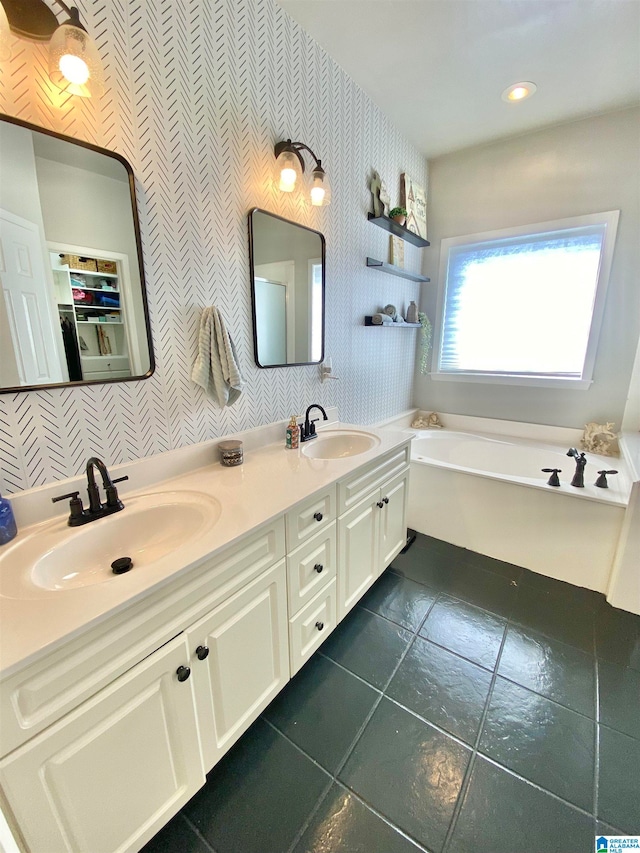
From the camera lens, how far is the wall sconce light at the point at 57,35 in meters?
0.84

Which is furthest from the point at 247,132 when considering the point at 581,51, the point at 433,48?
the point at 581,51

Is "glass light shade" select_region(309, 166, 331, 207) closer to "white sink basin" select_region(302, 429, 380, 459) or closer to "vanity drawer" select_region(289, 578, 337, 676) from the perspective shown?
"white sink basin" select_region(302, 429, 380, 459)

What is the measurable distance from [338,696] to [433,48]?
2.94 metres

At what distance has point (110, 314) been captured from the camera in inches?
43.5

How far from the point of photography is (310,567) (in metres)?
1.28

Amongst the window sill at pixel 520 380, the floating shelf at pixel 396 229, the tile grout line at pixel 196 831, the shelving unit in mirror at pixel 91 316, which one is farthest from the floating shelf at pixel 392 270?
the tile grout line at pixel 196 831

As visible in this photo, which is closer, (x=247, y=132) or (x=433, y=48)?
(x=247, y=132)

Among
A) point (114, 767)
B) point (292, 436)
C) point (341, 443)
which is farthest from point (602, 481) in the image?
point (114, 767)

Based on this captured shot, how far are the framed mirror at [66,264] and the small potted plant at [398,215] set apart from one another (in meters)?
1.77

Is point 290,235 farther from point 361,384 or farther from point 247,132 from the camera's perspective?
point 361,384

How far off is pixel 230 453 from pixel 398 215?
2005 mm

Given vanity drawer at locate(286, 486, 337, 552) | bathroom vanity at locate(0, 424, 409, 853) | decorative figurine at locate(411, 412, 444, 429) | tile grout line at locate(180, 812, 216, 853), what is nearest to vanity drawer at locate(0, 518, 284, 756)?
bathroom vanity at locate(0, 424, 409, 853)

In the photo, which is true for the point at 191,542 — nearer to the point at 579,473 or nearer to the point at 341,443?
the point at 341,443

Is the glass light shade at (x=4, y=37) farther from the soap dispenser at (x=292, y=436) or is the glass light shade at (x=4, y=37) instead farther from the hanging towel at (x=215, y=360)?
the soap dispenser at (x=292, y=436)
